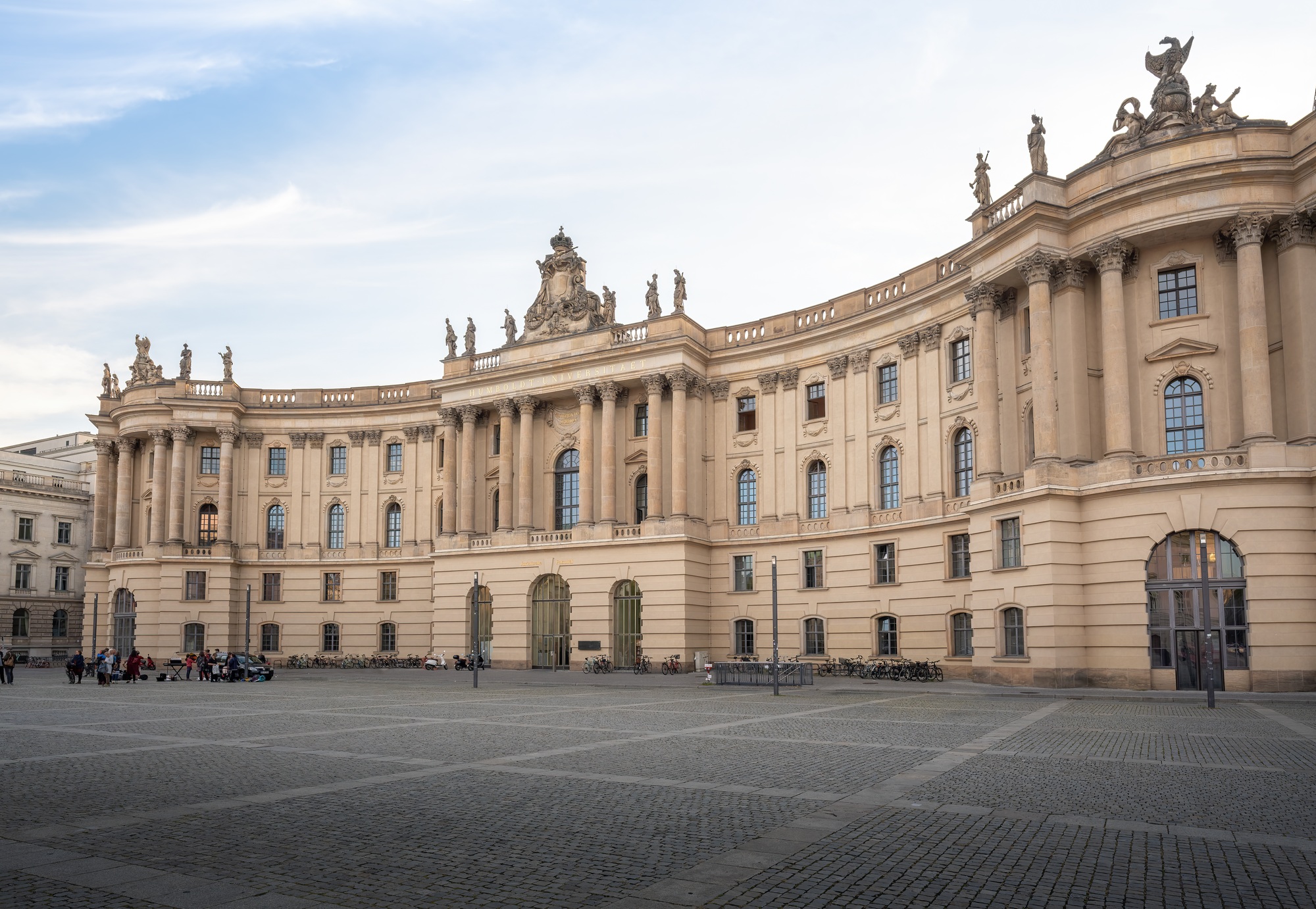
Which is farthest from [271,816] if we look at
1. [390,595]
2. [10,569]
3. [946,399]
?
[10,569]

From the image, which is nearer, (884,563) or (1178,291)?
(1178,291)

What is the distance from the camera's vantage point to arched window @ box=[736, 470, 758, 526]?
55375 millimetres

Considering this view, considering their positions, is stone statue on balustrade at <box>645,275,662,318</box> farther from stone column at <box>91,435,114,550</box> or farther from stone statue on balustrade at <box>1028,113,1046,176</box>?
stone column at <box>91,435,114,550</box>

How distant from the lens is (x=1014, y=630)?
38594 mm

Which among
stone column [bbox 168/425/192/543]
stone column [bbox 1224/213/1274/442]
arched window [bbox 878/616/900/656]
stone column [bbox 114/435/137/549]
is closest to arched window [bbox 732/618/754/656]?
arched window [bbox 878/616/900/656]

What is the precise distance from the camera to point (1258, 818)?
39.6ft

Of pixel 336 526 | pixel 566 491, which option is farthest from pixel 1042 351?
pixel 336 526

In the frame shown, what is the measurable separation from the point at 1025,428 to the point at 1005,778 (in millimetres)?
27932

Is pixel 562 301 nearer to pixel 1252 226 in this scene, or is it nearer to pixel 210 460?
pixel 210 460

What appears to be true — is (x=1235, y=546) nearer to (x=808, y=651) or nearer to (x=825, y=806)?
(x=808, y=651)

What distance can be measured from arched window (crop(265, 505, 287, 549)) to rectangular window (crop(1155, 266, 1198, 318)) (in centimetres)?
5503

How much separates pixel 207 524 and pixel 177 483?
3503 millimetres

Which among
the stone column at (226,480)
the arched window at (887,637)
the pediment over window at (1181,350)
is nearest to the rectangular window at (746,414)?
the arched window at (887,637)

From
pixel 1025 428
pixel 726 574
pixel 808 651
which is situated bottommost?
pixel 808 651
